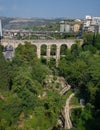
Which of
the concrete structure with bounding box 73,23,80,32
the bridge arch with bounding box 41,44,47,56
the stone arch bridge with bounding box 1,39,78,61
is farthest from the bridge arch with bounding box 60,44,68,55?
the concrete structure with bounding box 73,23,80,32

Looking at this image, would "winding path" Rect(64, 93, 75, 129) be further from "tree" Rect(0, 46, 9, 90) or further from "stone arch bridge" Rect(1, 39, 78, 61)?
"stone arch bridge" Rect(1, 39, 78, 61)

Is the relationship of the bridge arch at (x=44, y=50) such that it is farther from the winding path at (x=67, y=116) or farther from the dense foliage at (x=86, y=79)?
the winding path at (x=67, y=116)

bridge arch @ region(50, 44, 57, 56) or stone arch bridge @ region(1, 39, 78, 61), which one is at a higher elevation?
stone arch bridge @ region(1, 39, 78, 61)

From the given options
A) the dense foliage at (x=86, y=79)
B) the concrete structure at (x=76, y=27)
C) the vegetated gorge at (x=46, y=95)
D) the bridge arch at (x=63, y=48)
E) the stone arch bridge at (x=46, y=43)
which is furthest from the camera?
the concrete structure at (x=76, y=27)

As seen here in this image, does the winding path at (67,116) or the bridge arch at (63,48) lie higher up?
the bridge arch at (63,48)

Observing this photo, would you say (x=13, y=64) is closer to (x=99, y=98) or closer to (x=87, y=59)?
(x=87, y=59)

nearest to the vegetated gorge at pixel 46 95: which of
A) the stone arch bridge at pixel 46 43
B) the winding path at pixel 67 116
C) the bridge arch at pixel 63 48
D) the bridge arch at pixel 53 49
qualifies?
the winding path at pixel 67 116

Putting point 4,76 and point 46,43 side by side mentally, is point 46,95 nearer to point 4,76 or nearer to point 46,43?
point 4,76

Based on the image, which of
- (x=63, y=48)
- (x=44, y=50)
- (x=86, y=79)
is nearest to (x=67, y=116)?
(x=86, y=79)
